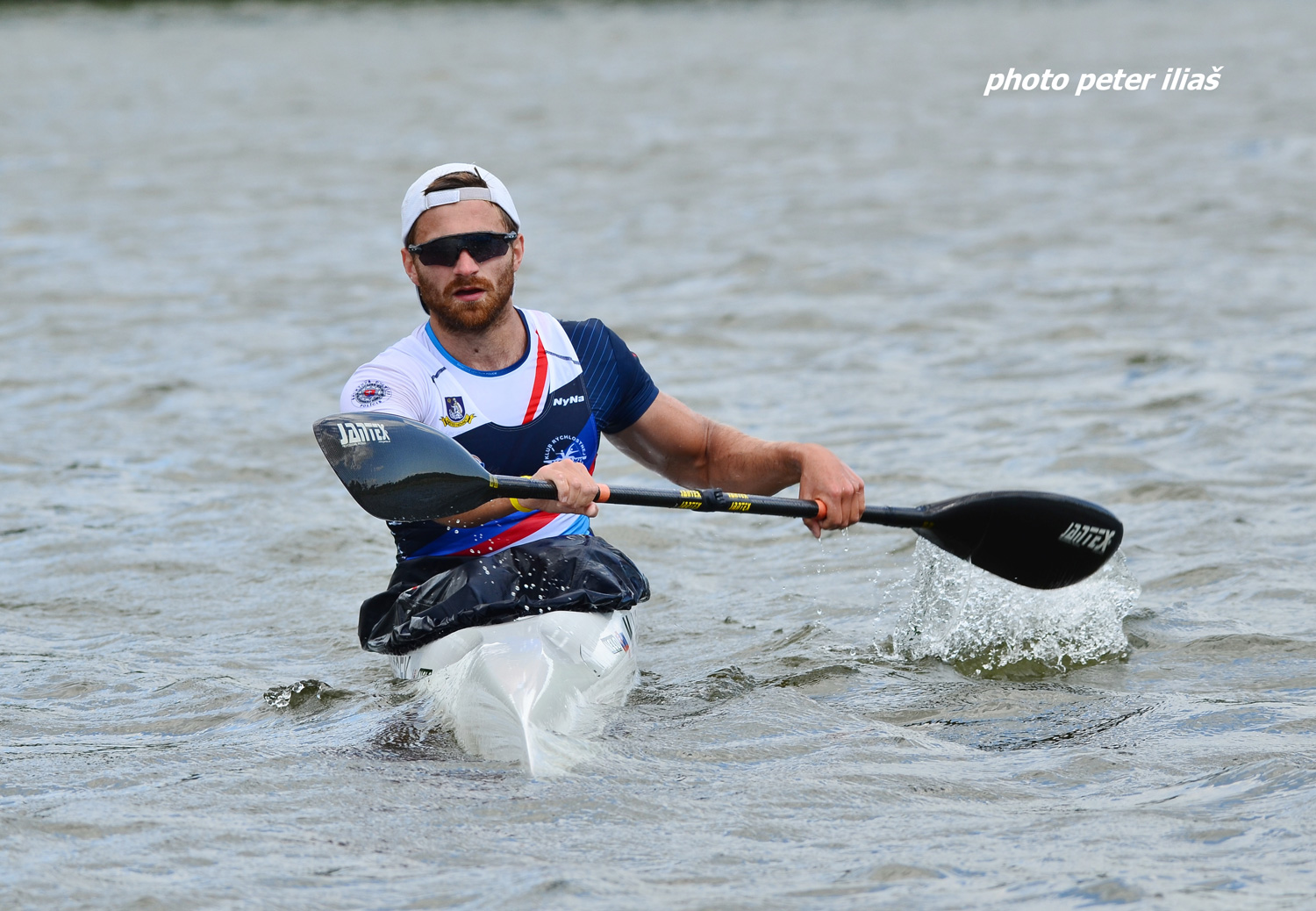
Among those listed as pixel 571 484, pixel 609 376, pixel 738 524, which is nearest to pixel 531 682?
pixel 571 484

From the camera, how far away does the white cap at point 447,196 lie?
489 centimetres

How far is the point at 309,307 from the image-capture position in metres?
12.3

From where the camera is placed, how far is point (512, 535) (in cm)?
500

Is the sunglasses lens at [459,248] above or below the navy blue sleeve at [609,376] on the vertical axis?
above

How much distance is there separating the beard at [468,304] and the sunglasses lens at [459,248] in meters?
0.05

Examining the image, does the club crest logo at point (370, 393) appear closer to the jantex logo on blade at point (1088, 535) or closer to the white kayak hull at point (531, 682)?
the white kayak hull at point (531, 682)

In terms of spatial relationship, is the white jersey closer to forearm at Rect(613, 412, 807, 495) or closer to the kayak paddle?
the kayak paddle

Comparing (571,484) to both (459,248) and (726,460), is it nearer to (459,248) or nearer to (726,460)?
(459,248)

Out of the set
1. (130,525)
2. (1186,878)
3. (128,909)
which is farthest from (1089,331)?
(128,909)

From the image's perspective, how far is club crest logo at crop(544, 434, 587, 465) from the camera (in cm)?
496

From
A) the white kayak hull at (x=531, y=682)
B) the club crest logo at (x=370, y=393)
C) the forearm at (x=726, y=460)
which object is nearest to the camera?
the white kayak hull at (x=531, y=682)

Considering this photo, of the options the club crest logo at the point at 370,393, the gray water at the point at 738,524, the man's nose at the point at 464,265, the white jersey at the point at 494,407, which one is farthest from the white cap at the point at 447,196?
the gray water at the point at 738,524

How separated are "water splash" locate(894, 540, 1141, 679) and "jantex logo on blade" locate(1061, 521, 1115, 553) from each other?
1.17 feet

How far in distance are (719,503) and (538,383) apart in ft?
2.21
